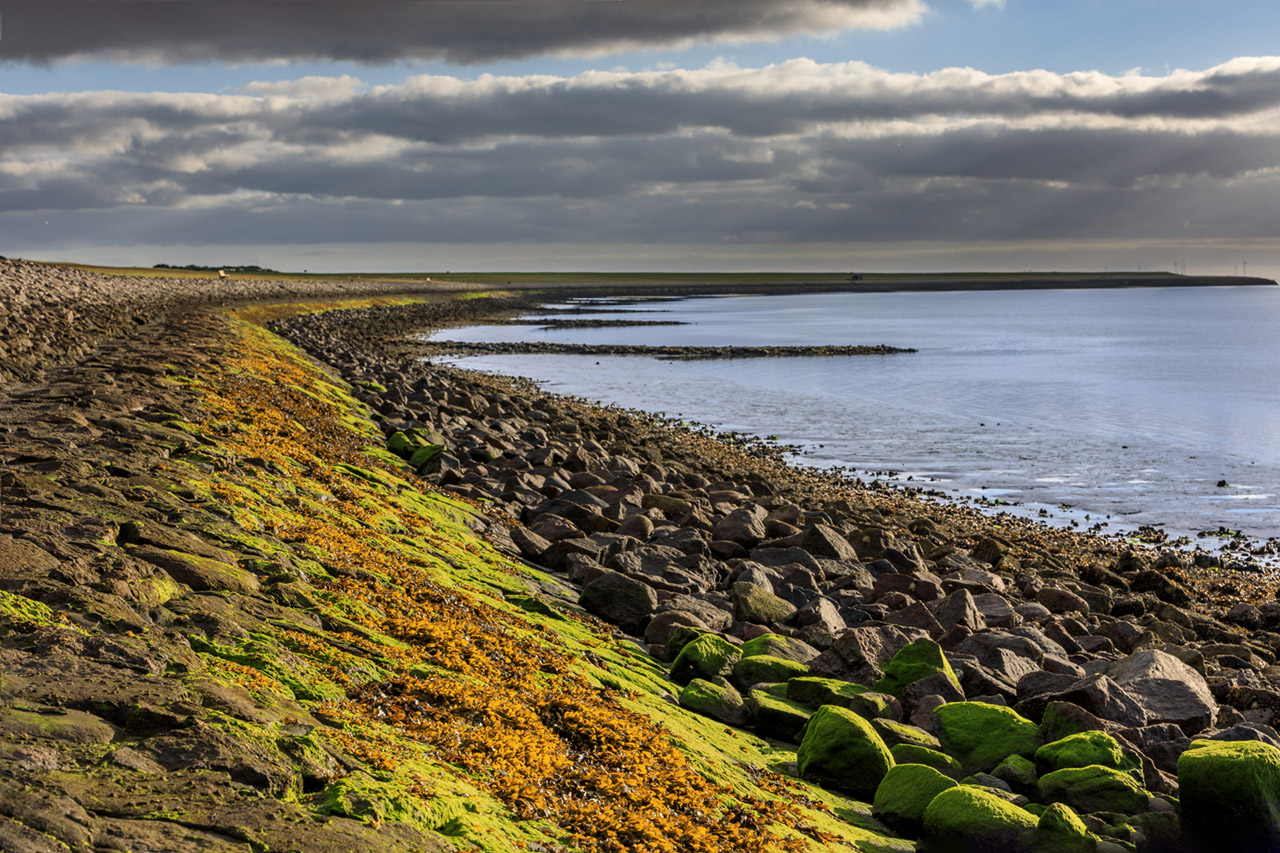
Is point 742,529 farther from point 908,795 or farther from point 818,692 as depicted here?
point 908,795

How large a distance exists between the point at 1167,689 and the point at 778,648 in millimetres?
3598

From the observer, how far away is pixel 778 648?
29.1 feet

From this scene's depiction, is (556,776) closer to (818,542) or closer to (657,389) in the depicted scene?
(818,542)

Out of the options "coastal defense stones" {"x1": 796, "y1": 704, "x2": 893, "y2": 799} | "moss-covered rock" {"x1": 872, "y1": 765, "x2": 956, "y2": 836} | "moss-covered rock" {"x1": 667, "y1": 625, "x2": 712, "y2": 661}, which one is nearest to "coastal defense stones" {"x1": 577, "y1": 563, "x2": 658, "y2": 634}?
"moss-covered rock" {"x1": 667, "y1": 625, "x2": 712, "y2": 661}

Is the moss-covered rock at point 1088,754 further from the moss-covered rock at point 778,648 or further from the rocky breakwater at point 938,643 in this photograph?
the moss-covered rock at point 778,648

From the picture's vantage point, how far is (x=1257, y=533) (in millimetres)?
19906

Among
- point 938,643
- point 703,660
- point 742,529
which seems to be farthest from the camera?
point 742,529

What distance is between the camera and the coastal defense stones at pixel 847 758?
21.4ft

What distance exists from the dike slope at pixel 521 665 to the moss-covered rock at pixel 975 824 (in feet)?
0.07

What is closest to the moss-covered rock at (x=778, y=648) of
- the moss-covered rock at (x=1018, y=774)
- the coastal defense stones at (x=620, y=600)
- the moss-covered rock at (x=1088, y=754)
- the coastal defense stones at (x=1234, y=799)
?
the coastal defense stones at (x=620, y=600)

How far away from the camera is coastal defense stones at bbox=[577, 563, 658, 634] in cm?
953

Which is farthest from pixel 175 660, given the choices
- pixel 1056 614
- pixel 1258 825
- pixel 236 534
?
pixel 1056 614

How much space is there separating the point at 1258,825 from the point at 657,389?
39.7 meters

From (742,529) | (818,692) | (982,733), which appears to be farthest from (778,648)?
(742,529)
